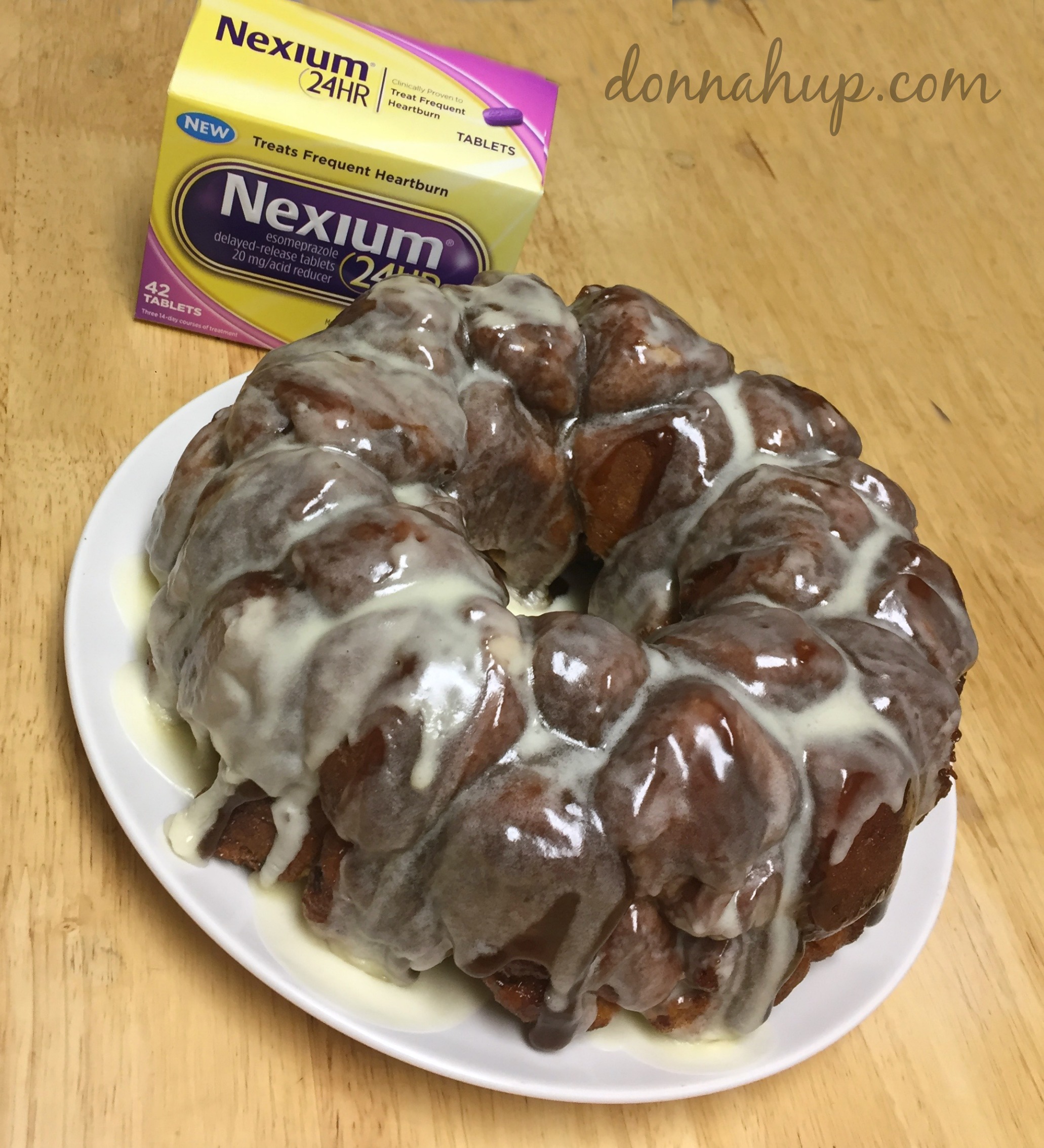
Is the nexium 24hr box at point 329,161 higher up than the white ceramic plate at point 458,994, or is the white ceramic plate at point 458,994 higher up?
the nexium 24hr box at point 329,161

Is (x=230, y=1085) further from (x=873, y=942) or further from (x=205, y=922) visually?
(x=873, y=942)

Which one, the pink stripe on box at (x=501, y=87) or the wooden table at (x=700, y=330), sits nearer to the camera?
the wooden table at (x=700, y=330)

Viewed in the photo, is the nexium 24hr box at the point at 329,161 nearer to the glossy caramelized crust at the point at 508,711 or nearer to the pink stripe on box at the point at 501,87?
the pink stripe on box at the point at 501,87

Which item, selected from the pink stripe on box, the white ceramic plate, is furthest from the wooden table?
the pink stripe on box

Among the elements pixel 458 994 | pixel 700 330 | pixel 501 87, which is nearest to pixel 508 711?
pixel 458 994

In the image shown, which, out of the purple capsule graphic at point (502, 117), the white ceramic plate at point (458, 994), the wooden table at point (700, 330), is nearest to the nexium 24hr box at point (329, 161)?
the purple capsule graphic at point (502, 117)

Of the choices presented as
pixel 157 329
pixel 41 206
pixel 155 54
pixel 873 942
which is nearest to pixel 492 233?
pixel 157 329

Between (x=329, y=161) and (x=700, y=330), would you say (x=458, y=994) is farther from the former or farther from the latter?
(x=700, y=330)
